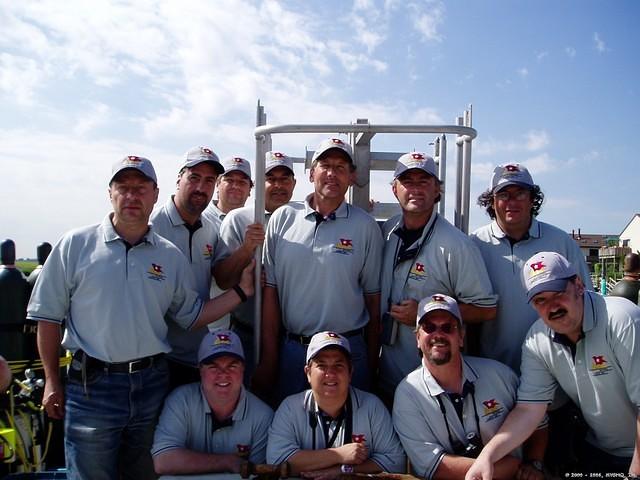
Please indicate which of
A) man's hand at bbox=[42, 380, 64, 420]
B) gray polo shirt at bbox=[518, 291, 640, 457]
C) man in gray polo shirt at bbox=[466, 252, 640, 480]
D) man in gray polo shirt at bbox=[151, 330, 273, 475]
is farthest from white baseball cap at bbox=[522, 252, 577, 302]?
man's hand at bbox=[42, 380, 64, 420]

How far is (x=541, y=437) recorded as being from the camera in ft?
10.7

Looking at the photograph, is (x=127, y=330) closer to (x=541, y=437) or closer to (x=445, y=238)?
(x=445, y=238)

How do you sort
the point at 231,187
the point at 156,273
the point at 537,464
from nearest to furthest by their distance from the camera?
the point at 537,464
the point at 156,273
the point at 231,187

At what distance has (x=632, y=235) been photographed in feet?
213

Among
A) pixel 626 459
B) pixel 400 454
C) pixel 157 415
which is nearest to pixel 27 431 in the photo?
pixel 157 415

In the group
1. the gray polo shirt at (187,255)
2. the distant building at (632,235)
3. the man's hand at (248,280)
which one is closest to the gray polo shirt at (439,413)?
the man's hand at (248,280)


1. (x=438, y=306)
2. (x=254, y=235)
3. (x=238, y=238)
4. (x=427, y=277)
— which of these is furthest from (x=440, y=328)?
(x=238, y=238)

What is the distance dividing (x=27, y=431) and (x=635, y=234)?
71.2 metres

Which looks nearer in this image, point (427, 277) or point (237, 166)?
point (427, 277)

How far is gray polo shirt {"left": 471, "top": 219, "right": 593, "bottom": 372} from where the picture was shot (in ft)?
11.6

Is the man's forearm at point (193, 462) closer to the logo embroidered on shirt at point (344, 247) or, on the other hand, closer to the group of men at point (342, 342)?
the group of men at point (342, 342)

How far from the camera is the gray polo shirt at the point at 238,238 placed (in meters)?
4.11

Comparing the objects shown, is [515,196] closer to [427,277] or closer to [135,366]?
[427,277]

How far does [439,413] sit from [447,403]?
74 mm
